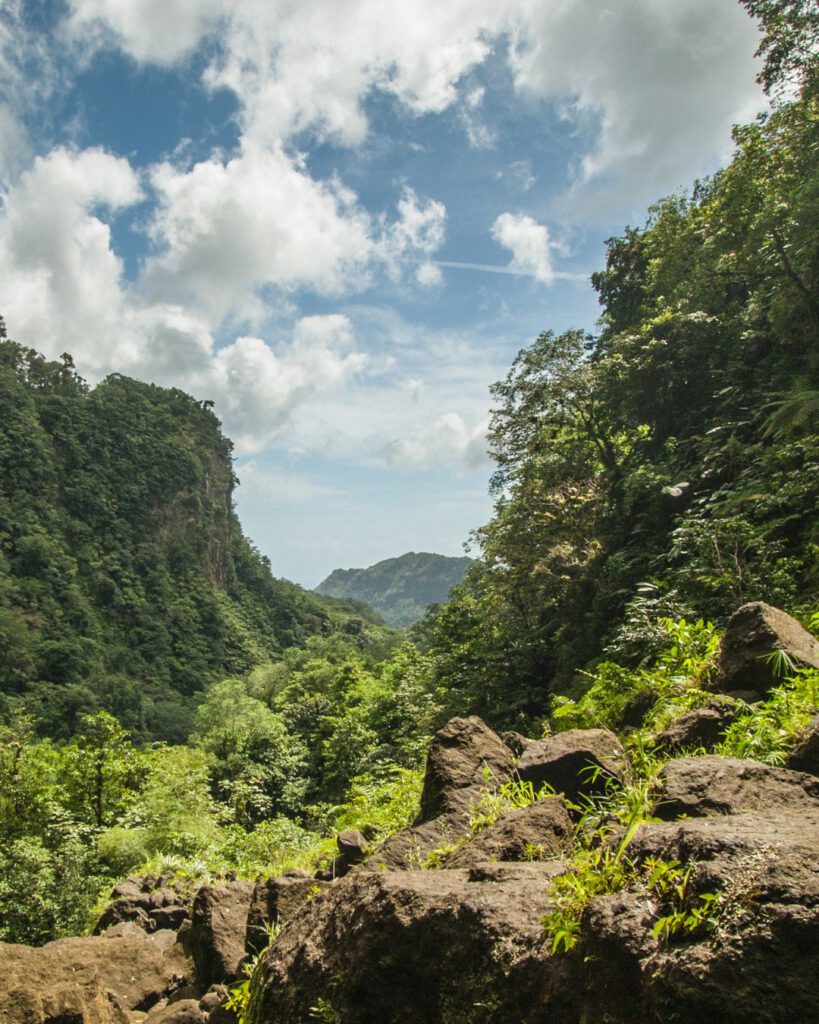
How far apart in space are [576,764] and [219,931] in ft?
9.33

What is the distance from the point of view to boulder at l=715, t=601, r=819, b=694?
4695mm

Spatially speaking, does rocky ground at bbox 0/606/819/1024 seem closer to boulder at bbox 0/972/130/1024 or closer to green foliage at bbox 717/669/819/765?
boulder at bbox 0/972/130/1024

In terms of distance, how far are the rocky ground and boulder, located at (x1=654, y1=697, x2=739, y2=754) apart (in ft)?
0.04

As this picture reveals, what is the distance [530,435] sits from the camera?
20.0 metres

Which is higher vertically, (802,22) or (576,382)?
(802,22)

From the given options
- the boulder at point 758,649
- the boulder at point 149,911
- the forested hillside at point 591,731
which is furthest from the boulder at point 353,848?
the boulder at point 758,649

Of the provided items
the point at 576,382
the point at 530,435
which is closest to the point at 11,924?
the point at 530,435

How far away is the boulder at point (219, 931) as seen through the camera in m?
4.21

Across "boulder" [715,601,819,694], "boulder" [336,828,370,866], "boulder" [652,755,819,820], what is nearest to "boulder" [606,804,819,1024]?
"boulder" [652,755,819,820]

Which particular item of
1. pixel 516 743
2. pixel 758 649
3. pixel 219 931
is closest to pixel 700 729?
pixel 758 649

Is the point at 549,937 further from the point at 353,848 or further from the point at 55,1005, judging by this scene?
the point at 353,848

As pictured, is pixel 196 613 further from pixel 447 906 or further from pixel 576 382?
pixel 447 906

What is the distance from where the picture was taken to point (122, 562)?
298 feet

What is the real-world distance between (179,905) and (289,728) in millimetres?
31630
